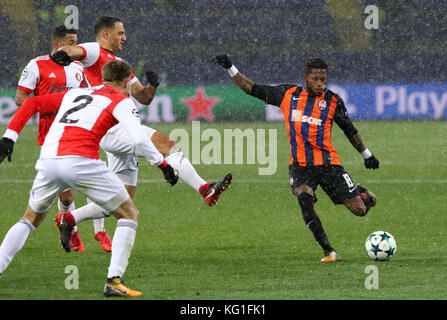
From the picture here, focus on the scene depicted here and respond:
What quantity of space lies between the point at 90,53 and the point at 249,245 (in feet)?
7.77

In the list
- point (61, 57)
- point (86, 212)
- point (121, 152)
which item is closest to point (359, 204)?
point (121, 152)

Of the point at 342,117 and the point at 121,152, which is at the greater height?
the point at 342,117

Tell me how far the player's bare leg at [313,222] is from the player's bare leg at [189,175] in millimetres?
641

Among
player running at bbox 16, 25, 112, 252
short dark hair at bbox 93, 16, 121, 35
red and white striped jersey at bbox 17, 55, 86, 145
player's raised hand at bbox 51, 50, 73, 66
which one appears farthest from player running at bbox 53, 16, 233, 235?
red and white striped jersey at bbox 17, 55, 86, 145

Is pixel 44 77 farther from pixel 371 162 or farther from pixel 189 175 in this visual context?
pixel 371 162

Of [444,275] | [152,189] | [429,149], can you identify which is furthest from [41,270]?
[429,149]

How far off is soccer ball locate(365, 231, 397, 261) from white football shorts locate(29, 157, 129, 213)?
239 centimetres

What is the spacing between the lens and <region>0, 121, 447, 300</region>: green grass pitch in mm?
5945

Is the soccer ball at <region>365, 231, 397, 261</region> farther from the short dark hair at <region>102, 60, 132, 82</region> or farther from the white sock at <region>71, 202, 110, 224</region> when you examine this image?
the short dark hair at <region>102, 60, 132, 82</region>

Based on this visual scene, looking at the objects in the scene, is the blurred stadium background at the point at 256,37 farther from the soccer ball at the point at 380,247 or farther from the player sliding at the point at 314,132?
the soccer ball at the point at 380,247

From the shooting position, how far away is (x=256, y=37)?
1220 inches

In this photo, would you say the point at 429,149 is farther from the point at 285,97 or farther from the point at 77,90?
the point at 77,90

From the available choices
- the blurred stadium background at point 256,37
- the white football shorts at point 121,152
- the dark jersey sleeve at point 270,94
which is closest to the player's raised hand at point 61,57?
the white football shorts at point 121,152

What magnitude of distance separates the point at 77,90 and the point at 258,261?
2.34 m
